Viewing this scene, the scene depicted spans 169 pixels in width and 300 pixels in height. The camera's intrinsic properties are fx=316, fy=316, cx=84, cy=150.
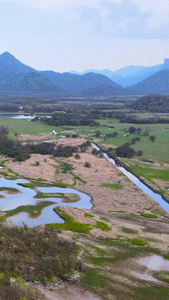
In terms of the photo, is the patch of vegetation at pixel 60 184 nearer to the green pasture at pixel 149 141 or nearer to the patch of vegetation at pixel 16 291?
the green pasture at pixel 149 141

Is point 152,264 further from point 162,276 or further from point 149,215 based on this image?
point 149,215

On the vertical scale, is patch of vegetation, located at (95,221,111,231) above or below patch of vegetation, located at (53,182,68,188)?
below

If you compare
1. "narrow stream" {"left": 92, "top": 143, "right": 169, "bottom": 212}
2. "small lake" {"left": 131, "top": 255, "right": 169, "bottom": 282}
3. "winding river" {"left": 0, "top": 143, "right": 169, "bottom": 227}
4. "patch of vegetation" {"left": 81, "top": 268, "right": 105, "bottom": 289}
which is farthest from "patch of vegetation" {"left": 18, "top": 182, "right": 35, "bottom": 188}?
"patch of vegetation" {"left": 81, "top": 268, "right": 105, "bottom": 289}

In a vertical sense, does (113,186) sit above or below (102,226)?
above

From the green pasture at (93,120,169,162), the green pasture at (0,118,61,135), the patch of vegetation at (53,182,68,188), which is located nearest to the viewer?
the patch of vegetation at (53,182,68,188)

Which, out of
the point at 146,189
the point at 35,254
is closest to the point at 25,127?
the point at 146,189

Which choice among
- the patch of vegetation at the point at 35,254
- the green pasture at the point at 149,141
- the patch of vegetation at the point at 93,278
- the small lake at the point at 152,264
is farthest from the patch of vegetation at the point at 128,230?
the green pasture at the point at 149,141

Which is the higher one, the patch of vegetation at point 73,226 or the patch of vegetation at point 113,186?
the patch of vegetation at point 113,186

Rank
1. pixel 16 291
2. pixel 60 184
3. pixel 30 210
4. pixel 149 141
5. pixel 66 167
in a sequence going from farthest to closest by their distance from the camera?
pixel 149 141 → pixel 66 167 → pixel 60 184 → pixel 30 210 → pixel 16 291

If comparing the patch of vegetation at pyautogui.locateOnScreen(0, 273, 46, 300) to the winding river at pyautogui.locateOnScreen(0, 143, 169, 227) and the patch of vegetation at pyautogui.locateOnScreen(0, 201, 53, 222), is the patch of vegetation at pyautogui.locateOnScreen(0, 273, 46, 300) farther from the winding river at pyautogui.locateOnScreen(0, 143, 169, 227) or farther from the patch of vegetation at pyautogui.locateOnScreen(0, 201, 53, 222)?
the patch of vegetation at pyautogui.locateOnScreen(0, 201, 53, 222)
